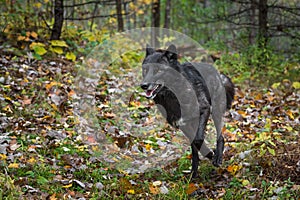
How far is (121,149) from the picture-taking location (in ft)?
20.6

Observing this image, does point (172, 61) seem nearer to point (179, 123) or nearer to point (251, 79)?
point (179, 123)

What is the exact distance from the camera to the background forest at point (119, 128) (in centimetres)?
474

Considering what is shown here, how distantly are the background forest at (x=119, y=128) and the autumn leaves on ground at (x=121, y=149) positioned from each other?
0.02m

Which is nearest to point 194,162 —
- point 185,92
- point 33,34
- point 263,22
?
point 185,92

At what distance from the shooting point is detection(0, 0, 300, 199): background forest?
4.74 meters

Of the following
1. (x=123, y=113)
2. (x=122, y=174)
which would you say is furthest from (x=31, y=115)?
(x=122, y=174)

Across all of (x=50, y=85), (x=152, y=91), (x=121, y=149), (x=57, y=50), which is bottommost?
(x=121, y=149)

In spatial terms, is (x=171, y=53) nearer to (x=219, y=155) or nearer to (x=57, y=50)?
(x=219, y=155)

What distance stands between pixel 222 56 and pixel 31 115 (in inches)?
294

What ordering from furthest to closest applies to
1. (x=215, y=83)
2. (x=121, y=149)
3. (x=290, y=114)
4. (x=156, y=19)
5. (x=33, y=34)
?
(x=156, y=19) < (x=33, y=34) < (x=290, y=114) < (x=121, y=149) < (x=215, y=83)

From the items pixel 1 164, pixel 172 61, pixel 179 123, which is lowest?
pixel 1 164

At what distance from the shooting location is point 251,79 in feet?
35.1

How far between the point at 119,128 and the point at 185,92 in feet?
7.53

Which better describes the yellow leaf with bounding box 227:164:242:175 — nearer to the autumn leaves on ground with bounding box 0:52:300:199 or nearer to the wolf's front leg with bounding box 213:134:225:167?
the autumn leaves on ground with bounding box 0:52:300:199
